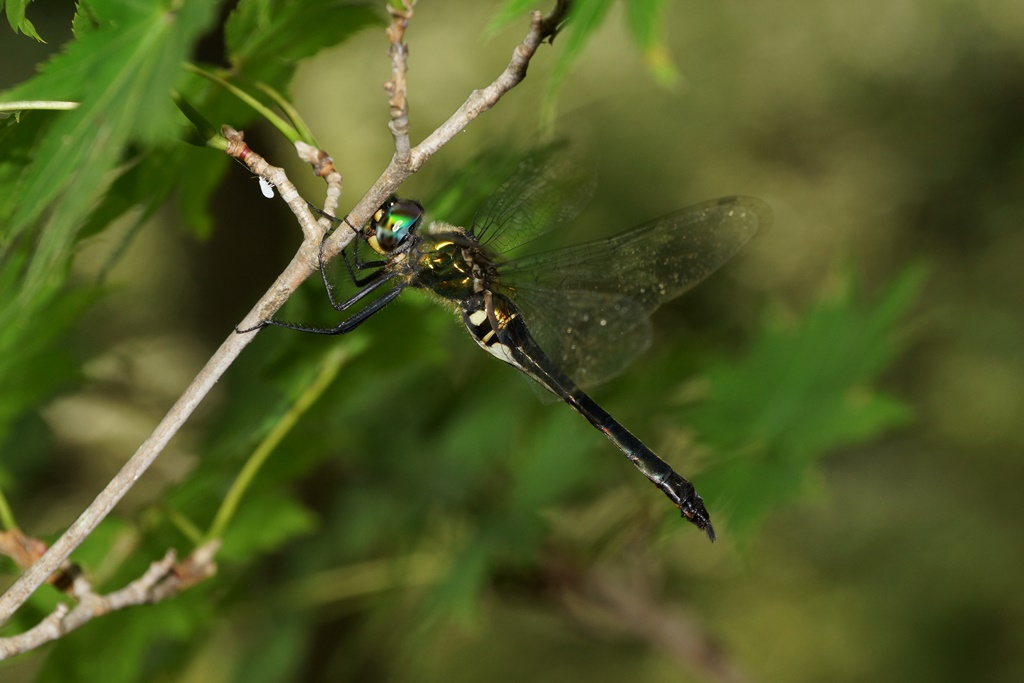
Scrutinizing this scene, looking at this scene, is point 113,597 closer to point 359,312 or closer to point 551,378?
point 359,312

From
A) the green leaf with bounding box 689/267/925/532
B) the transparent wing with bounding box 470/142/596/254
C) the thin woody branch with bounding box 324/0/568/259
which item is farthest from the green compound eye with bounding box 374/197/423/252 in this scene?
the green leaf with bounding box 689/267/925/532

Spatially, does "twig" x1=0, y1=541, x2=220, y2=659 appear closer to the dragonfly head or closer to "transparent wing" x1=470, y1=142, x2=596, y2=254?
the dragonfly head

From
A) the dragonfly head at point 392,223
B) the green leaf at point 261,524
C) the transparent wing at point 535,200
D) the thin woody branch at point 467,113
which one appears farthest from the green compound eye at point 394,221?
the green leaf at point 261,524

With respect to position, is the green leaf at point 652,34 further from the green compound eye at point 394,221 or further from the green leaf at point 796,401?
the green leaf at point 796,401

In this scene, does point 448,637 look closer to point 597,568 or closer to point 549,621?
point 549,621

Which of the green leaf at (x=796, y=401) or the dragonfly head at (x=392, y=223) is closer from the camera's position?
the dragonfly head at (x=392, y=223)

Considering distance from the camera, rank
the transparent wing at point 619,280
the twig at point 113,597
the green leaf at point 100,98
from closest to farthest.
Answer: the green leaf at point 100,98 < the twig at point 113,597 < the transparent wing at point 619,280

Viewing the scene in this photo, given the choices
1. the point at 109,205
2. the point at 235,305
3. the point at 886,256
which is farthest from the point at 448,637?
the point at 109,205

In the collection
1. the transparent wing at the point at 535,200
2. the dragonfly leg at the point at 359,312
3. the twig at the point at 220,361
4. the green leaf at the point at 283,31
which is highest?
the green leaf at the point at 283,31
